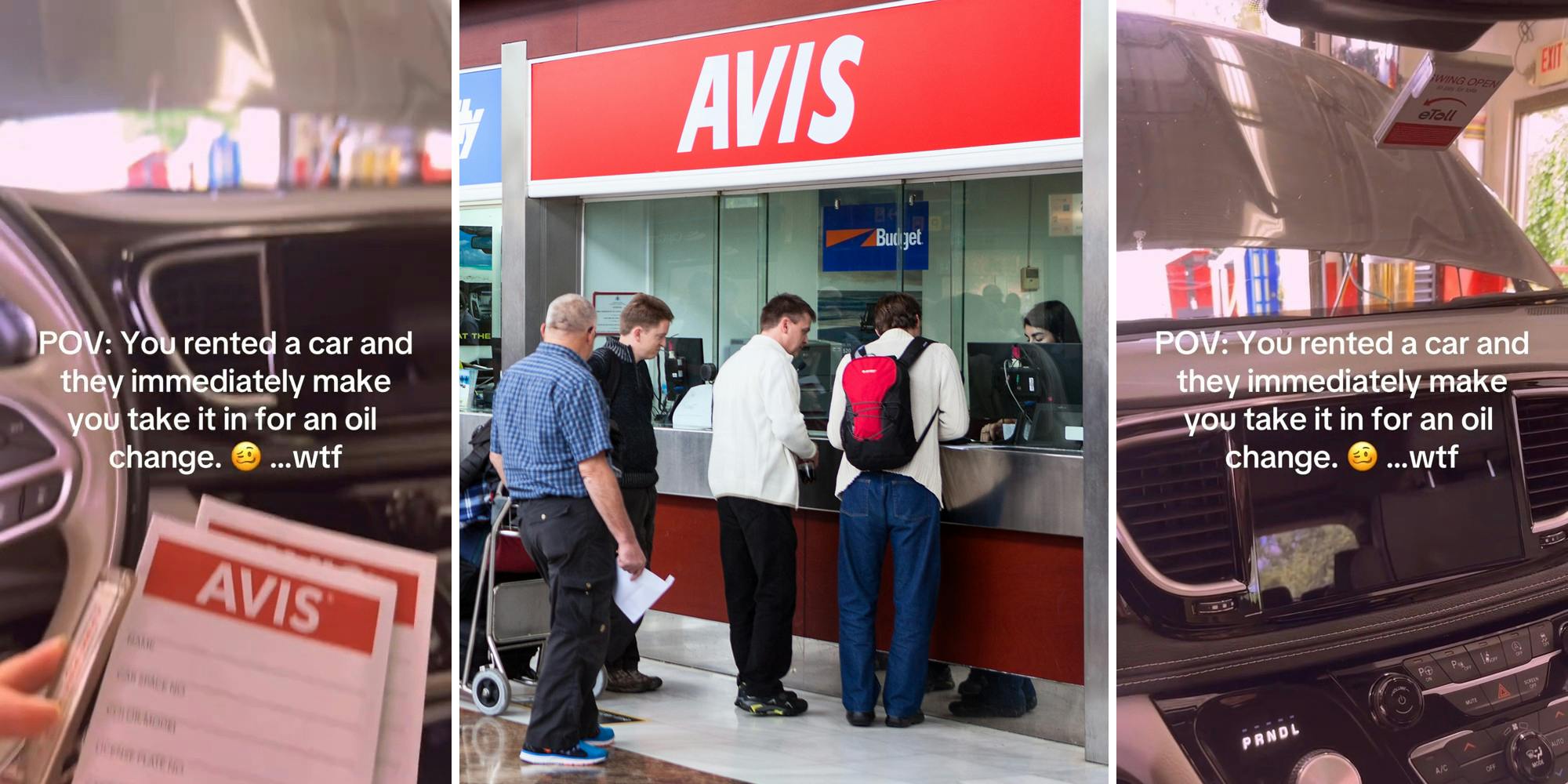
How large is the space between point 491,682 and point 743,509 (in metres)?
1.26

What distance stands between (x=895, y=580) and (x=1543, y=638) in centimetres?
299

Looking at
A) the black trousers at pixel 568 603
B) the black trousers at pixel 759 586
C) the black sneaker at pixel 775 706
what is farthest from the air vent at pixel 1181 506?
the black sneaker at pixel 775 706

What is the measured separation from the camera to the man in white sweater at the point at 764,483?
19.4ft

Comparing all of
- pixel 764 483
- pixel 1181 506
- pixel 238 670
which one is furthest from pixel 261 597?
pixel 764 483

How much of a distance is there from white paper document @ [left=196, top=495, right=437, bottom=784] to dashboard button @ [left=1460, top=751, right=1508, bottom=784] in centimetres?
215

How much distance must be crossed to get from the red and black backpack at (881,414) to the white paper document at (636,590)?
0.95 m

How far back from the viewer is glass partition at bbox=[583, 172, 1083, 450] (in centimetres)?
613

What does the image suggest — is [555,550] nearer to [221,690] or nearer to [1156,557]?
[221,690]

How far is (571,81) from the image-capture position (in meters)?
7.58

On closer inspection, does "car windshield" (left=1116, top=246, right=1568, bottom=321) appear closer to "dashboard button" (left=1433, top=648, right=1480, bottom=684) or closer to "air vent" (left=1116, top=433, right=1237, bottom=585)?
"air vent" (left=1116, top=433, right=1237, bottom=585)

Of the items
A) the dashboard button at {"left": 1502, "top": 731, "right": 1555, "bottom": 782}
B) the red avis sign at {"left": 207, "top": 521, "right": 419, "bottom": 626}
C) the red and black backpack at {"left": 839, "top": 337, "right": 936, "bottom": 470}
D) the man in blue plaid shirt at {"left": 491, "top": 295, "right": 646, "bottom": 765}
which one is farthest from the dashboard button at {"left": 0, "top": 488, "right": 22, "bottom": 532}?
the red and black backpack at {"left": 839, "top": 337, "right": 936, "bottom": 470}

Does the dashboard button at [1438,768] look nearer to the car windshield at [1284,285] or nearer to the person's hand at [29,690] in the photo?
the car windshield at [1284,285]

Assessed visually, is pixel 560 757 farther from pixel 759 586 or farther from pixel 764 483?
pixel 764 483

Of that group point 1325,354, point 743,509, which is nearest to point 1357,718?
point 1325,354
